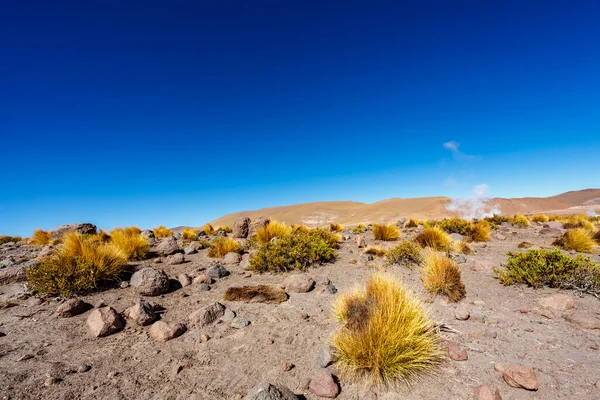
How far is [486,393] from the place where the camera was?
2738 mm

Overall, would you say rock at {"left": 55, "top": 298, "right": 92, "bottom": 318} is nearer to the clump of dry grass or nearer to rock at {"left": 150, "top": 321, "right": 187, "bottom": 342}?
rock at {"left": 150, "top": 321, "right": 187, "bottom": 342}

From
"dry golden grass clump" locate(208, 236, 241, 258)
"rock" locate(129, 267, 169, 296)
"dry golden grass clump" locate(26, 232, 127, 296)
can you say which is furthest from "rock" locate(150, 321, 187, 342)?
"dry golden grass clump" locate(208, 236, 241, 258)

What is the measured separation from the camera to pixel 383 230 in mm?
12867

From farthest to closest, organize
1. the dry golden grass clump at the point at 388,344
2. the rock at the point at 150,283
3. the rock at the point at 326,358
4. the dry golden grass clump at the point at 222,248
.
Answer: the dry golden grass clump at the point at 222,248
the rock at the point at 150,283
the rock at the point at 326,358
the dry golden grass clump at the point at 388,344

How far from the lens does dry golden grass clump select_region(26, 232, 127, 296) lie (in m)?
5.71

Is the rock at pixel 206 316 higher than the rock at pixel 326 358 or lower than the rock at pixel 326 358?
higher

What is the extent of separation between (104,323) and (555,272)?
860cm

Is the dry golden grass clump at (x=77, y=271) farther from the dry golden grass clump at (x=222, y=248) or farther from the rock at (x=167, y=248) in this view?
the dry golden grass clump at (x=222, y=248)

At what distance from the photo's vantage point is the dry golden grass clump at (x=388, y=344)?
3135 mm

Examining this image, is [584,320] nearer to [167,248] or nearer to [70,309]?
[70,309]

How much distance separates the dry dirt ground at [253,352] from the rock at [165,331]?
0.09m

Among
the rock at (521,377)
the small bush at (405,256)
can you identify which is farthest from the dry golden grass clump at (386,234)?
the rock at (521,377)

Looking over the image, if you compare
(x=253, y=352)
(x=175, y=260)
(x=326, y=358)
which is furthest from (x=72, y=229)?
(x=326, y=358)

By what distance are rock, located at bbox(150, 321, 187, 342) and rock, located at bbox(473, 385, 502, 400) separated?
3.98 metres
